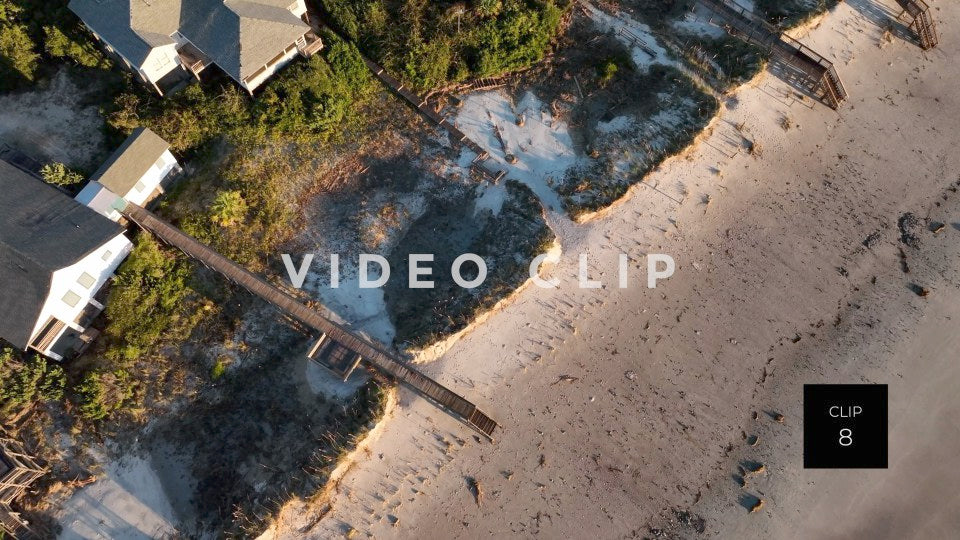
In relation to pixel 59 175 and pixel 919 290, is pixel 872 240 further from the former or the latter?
pixel 59 175

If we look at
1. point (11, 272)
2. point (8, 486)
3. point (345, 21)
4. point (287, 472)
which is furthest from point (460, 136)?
point (8, 486)

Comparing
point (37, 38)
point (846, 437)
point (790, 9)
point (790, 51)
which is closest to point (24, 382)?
point (37, 38)

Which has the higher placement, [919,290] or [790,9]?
[790,9]

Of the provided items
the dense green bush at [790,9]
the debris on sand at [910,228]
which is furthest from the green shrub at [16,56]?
the debris on sand at [910,228]

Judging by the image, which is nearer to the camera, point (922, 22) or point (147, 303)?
point (147, 303)

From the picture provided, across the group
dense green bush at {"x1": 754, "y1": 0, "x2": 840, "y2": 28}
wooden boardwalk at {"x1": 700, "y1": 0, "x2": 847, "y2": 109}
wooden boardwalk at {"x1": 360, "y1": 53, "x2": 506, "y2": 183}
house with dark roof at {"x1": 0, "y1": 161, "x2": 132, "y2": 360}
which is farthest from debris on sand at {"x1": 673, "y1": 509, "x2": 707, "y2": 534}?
house with dark roof at {"x1": 0, "y1": 161, "x2": 132, "y2": 360}

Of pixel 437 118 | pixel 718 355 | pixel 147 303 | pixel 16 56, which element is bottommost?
pixel 147 303

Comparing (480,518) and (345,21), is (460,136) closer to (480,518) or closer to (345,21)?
(345,21)

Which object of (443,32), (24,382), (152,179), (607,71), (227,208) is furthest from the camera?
(607,71)

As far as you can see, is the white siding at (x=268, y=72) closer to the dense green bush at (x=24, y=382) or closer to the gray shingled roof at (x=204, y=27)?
the gray shingled roof at (x=204, y=27)
